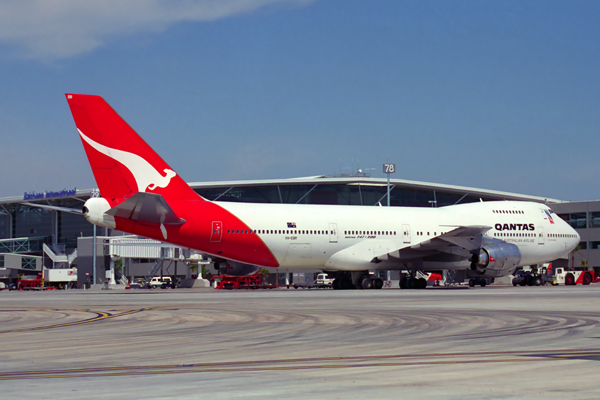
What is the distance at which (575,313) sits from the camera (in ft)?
56.6

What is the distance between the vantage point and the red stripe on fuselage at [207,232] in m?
33.7

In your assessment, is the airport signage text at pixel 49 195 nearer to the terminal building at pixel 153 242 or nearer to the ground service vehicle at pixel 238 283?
the terminal building at pixel 153 242

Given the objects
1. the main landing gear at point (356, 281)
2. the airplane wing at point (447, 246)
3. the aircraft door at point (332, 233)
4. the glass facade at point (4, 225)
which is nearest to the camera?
the aircraft door at point (332, 233)

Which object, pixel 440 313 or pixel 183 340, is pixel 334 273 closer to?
pixel 440 313

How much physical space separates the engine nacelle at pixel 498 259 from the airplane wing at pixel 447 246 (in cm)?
88

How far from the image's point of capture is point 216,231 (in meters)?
34.7

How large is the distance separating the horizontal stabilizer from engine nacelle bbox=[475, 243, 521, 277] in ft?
54.6

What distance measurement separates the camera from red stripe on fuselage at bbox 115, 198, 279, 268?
1326 inches

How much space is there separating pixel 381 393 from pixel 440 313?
11.3 meters

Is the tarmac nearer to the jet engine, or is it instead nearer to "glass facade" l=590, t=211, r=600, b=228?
the jet engine

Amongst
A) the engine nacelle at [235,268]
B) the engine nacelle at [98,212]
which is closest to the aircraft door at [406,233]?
the engine nacelle at [235,268]

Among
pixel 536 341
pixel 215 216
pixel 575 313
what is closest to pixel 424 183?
pixel 215 216

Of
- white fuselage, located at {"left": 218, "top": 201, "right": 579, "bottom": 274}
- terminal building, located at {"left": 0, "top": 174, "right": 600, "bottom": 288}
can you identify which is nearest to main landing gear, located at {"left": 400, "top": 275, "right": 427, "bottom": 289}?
white fuselage, located at {"left": 218, "top": 201, "right": 579, "bottom": 274}

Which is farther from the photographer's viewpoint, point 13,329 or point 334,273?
point 334,273
